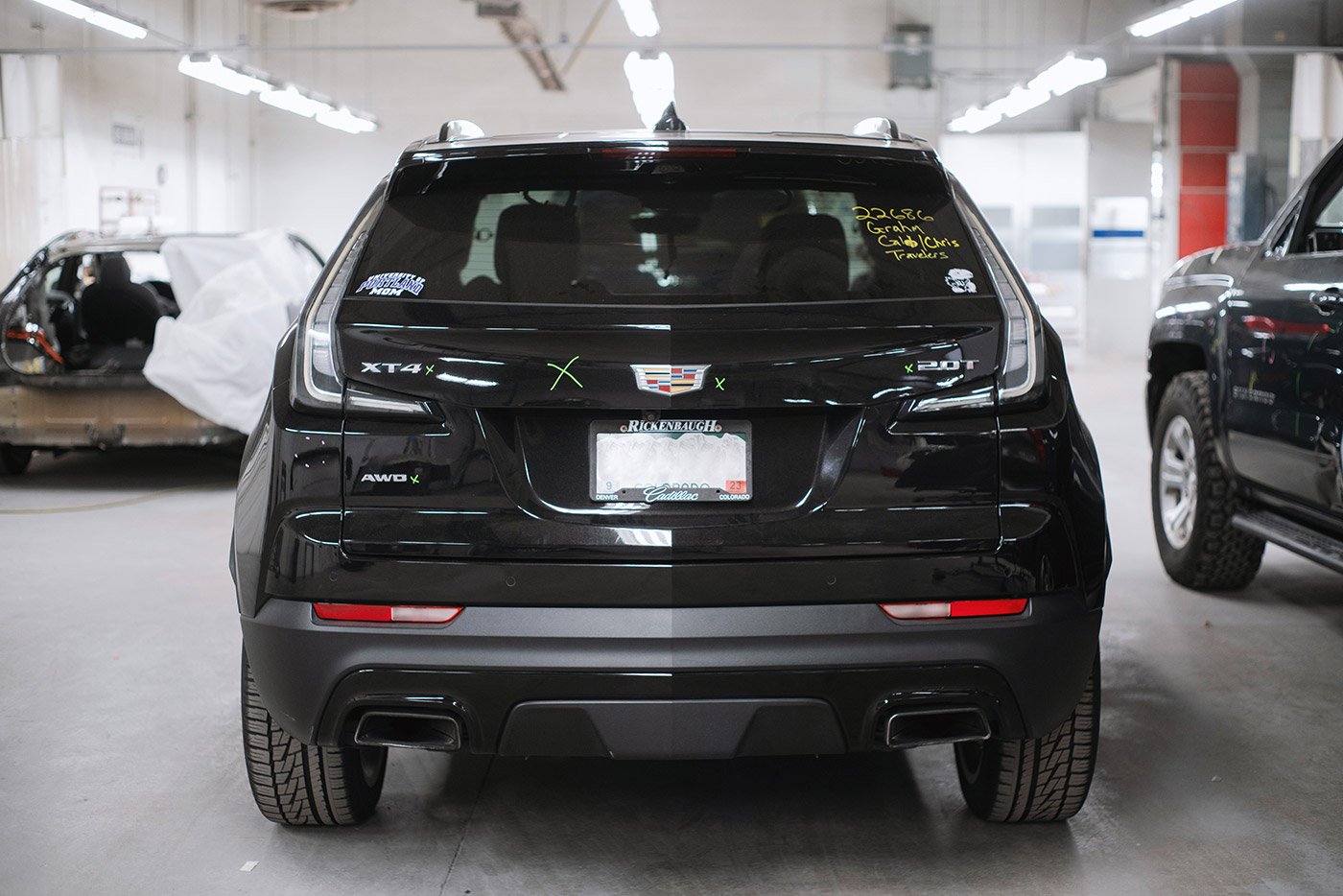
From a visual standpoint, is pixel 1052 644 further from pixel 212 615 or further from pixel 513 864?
pixel 212 615

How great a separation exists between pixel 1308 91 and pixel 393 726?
52.8 feet

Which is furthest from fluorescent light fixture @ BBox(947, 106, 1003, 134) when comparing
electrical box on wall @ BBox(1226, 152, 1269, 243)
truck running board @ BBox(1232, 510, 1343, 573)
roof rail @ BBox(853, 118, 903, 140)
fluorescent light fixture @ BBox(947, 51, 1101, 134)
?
roof rail @ BBox(853, 118, 903, 140)

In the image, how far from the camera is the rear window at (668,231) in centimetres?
228

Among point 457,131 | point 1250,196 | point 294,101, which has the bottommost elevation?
point 457,131

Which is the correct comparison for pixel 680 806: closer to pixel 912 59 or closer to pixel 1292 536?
pixel 1292 536

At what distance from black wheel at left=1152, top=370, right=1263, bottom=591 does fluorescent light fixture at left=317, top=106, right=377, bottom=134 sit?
14938 millimetres

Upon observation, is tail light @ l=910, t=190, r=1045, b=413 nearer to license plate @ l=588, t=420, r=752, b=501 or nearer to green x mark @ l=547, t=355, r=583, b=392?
license plate @ l=588, t=420, r=752, b=501

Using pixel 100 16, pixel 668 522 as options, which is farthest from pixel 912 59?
pixel 668 522

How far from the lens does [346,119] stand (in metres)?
18.5

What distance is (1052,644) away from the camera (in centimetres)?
219

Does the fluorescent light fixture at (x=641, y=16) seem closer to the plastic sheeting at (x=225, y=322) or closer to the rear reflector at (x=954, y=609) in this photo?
the plastic sheeting at (x=225, y=322)

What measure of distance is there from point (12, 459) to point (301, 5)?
5.72 m

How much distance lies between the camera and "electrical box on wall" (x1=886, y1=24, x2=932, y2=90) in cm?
2027

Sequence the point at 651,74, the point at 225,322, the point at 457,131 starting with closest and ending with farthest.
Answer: the point at 457,131 → the point at 225,322 → the point at 651,74
